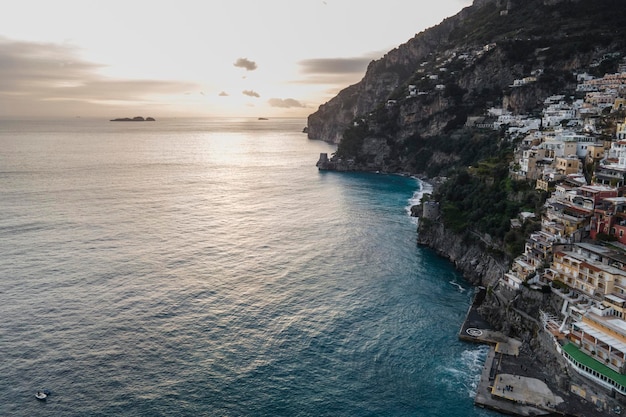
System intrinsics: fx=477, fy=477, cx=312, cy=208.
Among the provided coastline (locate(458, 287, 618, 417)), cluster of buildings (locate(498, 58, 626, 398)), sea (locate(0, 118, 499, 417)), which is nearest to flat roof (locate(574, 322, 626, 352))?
cluster of buildings (locate(498, 58, 626, 398))

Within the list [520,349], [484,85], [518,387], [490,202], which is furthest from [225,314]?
[484,85]

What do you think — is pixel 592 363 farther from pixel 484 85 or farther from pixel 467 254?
pixel 484 85

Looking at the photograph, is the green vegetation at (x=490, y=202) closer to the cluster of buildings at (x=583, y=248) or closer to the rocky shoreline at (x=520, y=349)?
the cluster of buildings at (x=583, y=248)

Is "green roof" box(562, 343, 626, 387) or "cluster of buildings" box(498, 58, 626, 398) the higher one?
"cluster of buildings" box(498, 58, 626, 398)

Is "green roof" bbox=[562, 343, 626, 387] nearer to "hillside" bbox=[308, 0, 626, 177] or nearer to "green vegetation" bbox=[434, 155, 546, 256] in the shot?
"green vegetation" bbox=[434, 155, 546, 256]

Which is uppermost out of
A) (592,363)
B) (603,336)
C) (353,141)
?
(353,141)

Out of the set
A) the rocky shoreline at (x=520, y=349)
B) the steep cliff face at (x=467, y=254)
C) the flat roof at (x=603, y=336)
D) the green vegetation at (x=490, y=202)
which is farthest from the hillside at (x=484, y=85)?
the flat roof at (x=603, y=336)
